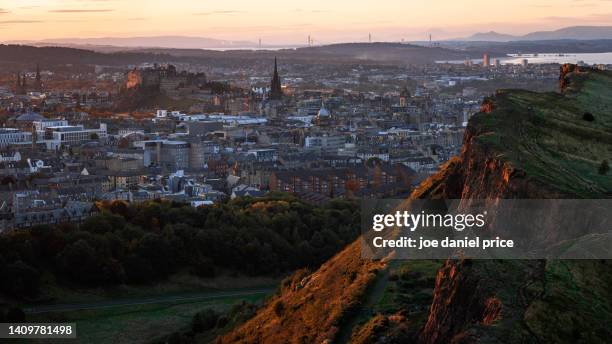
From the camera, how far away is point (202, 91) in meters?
111

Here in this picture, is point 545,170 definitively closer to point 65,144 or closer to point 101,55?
point 65,144

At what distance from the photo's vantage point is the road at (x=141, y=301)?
25.5 metres

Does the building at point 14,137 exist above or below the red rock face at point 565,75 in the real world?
below

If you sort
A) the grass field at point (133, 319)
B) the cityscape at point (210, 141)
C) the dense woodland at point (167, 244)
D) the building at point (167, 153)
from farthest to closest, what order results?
1. the building at point (167, 153)
2. the cityscape at point (210, 141)
3. the dense woodland at point (167, 244)
4. the grass field at point (133, 319)

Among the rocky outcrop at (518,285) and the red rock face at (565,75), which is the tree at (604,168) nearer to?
the rocky outcrop at (518,285)

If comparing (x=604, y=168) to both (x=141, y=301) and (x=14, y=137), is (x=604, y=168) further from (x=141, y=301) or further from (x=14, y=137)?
(x=14, y=137)

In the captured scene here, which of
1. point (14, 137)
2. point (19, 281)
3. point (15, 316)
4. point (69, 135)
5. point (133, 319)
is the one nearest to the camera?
point (15, 316)

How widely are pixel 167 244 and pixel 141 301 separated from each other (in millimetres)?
2414

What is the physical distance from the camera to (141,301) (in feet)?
87.8

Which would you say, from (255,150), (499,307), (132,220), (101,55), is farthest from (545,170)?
(101,55)

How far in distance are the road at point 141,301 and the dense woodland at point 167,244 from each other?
2.71 feet

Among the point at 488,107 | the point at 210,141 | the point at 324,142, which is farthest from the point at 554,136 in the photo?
the point at 324,142

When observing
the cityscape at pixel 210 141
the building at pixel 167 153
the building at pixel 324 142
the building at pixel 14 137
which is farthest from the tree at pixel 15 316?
the building at pixel 14 137

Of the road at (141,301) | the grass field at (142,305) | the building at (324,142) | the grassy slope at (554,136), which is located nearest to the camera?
the grassy slope at (554,136)
